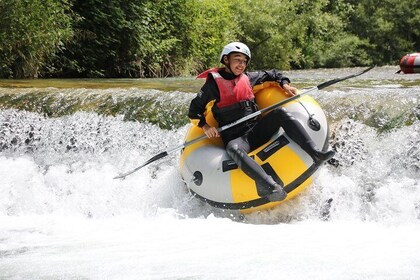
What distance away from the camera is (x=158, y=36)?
44.9ft

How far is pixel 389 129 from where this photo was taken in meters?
5.50

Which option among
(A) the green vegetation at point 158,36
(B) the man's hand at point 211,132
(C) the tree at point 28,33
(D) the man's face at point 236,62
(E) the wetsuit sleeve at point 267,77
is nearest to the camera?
(B) the man's hand at point 211,132

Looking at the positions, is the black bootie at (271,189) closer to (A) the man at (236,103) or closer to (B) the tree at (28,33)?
(A) the man at (236,103)

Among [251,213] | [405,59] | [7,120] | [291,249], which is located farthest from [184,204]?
[405,59]

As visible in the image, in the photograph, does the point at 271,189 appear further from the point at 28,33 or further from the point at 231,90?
the point at 28,33

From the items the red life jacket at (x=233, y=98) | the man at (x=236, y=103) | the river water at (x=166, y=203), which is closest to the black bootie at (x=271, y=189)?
the river water at (x=166, y=203)

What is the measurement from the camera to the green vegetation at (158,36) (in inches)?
409

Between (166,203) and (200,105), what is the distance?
0.80 meters

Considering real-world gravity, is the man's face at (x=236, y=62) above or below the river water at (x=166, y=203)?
above

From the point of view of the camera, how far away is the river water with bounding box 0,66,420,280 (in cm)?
375

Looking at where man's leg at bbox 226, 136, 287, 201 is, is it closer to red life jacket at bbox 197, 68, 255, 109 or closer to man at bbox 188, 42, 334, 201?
man at bbox 188, 42, 334, 201

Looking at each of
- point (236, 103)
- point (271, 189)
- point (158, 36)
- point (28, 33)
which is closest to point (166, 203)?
point (236, 103)

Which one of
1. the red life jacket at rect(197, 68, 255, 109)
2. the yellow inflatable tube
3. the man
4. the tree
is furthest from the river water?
the tree

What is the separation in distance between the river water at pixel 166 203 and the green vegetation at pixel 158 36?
279 centimetres
